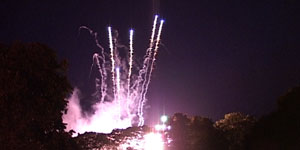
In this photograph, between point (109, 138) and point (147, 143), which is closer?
point (147, 143)

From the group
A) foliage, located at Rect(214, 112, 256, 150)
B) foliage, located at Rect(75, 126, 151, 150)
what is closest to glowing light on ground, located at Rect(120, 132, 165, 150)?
foliage, located at Rect(75, 126, 151, 150)

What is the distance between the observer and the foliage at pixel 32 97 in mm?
11555

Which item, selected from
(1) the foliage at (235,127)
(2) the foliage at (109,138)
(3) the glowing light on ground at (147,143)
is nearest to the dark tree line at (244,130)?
(1) the foliage at (235,127)

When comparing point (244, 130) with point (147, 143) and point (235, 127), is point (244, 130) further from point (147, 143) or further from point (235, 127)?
point (147, 143)

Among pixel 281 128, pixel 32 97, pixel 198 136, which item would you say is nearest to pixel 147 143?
pixel 198 136

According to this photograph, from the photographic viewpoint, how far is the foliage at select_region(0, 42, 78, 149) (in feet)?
37.9

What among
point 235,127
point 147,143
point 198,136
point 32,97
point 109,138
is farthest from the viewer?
point 109,138

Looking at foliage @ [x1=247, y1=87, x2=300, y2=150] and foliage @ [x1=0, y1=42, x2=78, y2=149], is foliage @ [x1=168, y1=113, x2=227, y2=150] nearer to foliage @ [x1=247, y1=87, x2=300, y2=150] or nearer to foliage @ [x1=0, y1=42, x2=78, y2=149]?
foliage @ [x1=247, y1=87, x2=300, y2=150]

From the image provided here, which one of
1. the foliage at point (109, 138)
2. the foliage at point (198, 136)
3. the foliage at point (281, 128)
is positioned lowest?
the foliage at point (281, 128)

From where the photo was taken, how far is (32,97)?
40.2ft

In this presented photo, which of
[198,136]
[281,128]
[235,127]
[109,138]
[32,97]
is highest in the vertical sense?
[109,138]

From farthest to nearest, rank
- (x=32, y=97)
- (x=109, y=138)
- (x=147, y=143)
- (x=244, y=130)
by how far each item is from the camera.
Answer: (x=109, y=138) < (x=147, y=143) < (x=244, y=130) < (x=32, y=97)

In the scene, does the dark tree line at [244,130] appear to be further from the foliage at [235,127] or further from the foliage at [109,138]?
the foliage at [109,138]

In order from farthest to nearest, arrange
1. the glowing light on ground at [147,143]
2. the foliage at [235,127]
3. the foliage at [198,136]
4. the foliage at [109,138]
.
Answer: the foliage at [109,138]
the glowing light on ground at [147,143]
the foliage at [198,136]
the foliage at [235,127]
